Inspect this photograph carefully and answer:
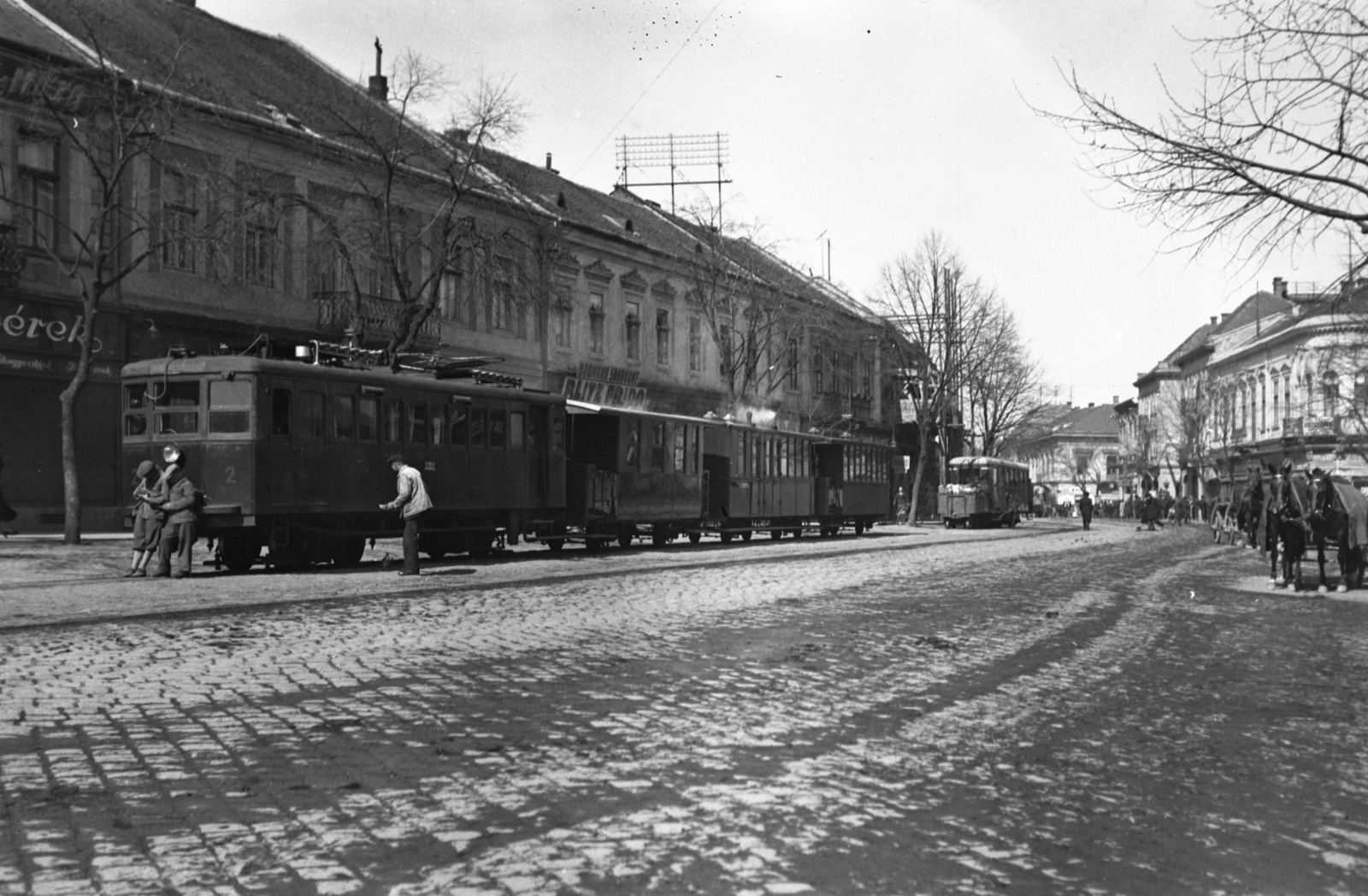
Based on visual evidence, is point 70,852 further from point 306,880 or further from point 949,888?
point 949,888

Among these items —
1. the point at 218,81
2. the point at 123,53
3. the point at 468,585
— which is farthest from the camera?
the point at 218,81

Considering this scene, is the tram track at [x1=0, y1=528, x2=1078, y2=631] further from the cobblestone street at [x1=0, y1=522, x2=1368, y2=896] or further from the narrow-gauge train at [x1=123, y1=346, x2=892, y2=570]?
the narrow-gauge train at [x1=123, y1=346, x2=892, y2=570]

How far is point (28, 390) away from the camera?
1062 inches

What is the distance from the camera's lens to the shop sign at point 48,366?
2645 cm

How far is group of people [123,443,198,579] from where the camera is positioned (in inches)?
742

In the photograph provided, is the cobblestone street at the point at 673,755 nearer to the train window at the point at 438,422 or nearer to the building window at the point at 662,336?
the train window at the point at 438,422

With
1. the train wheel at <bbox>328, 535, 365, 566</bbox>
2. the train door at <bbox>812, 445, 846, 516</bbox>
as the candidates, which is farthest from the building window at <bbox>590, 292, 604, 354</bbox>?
the train wheel at <bbox>328, 535, 365, 566</bbox>

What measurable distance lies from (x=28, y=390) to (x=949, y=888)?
2633 cm

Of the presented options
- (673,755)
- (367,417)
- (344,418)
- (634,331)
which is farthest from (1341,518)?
(634,331)

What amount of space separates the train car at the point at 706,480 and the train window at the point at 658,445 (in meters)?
0.02

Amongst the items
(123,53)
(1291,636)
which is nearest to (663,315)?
(123,53)

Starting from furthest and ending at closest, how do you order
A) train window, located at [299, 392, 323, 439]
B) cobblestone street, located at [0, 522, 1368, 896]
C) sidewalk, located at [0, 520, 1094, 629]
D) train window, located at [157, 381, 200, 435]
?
train window, located at [299, 392, 323, 439] → train window, located at [157, 381, 200, 435] → sidewalk, located at [0, 520, 1094, 629] → cobblestone street, located at [0, 522, 1368, 896]

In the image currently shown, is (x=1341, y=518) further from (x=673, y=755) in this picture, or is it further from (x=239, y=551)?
(x=673, y=755)

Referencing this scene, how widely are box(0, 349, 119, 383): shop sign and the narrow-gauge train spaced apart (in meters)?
4.87
